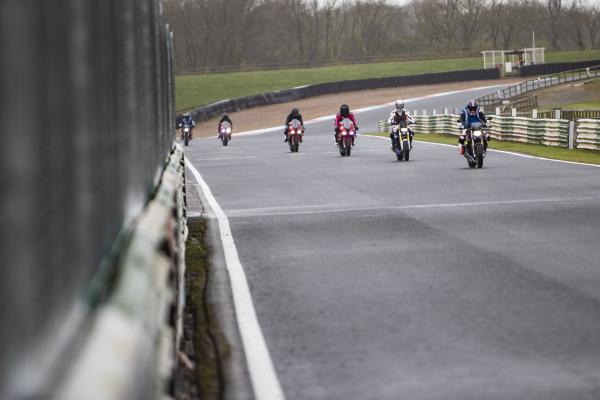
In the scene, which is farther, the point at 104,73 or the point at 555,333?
the point at 555,333

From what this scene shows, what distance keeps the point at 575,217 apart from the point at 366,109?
69727 mm

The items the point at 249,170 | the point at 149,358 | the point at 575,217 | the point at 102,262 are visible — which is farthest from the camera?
the point at 249,170

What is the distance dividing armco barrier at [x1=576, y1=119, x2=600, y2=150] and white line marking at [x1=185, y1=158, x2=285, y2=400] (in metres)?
21.5

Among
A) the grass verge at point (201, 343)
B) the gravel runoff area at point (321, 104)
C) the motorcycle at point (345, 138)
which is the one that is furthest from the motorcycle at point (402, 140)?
the gravel runoff area at point (321, 104)

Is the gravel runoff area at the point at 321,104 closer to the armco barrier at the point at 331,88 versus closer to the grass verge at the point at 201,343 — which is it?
the armco barrier at the point at 331,88

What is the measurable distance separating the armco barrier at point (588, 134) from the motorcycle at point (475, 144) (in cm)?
647

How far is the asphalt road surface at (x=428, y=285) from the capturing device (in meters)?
6.70

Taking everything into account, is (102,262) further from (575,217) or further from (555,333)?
(575,217)

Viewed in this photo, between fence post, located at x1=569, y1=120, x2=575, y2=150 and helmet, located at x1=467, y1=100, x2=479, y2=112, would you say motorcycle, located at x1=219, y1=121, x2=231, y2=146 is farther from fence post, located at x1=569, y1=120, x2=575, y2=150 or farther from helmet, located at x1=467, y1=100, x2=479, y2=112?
helmet, located at x1=467, y1=100, x2=479, y2=112

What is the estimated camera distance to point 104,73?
4391mm

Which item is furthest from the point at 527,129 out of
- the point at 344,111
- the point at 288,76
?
the point at 288,76

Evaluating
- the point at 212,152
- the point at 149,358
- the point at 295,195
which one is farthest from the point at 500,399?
the point at 212,152

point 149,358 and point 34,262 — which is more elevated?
point 34,262

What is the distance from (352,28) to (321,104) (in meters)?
68.9
